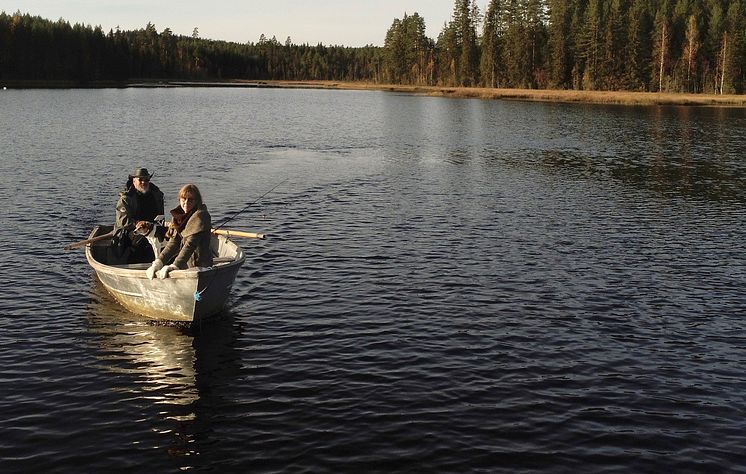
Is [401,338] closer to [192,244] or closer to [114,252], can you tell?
[192,244]

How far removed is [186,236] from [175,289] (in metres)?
1.33

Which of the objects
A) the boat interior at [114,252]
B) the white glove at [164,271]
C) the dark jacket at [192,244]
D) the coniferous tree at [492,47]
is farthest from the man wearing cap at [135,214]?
the coniferous tree at [492,47]

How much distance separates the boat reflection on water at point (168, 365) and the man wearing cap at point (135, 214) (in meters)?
1.59

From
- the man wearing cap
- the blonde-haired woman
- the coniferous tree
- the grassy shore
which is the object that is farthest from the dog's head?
the coniferous tree

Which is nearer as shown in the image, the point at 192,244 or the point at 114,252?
the point at 192,244

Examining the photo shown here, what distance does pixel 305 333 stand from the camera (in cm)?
1758

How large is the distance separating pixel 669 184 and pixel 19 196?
36378mm

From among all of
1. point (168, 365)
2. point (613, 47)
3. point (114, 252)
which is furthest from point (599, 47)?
point (168, 365)

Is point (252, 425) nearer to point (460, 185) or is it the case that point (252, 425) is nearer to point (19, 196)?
point (19, 196)

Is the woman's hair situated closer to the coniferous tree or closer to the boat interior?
the boat interior

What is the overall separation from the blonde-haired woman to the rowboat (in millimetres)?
304

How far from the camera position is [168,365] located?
51.4 feet

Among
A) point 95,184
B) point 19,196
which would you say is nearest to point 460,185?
point 95,184

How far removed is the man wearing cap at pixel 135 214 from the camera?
19781mm
